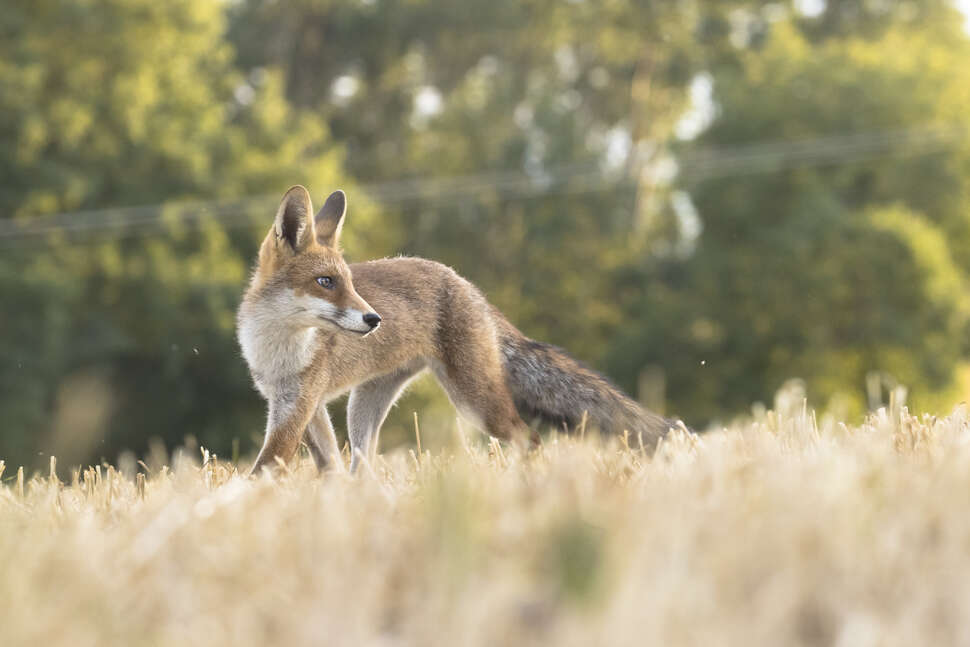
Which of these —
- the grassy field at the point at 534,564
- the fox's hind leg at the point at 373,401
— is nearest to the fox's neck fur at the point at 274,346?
the fox's hind leg at the point at 373,401

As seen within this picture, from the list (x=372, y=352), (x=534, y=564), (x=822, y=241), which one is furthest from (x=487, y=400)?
(x=822, y=241)

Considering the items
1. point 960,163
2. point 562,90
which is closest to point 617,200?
point 562,90

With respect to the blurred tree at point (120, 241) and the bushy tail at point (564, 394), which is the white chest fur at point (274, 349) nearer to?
the bushy tail at point (564, 394)

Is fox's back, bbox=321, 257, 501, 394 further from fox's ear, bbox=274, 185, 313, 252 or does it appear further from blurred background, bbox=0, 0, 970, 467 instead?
blurred background, bbox=0, 0, 970, 467

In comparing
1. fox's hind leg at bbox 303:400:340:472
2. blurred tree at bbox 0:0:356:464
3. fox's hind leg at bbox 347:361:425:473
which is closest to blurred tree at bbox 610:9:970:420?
blurred tree at bbox 0:0:356:464

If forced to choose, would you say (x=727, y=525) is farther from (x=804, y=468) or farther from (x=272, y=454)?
(x=272, y=454)

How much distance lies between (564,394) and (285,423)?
166cm

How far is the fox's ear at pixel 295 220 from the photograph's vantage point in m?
7.08

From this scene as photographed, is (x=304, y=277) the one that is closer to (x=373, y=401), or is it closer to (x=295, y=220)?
(x=295, y=220)

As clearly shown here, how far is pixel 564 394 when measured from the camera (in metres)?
7.22

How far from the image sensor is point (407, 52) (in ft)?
165

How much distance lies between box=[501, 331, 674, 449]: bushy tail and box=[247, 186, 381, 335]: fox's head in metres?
1.19

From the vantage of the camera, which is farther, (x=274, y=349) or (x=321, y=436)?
(x=321, y=436)

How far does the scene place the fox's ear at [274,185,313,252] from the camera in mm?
7082
